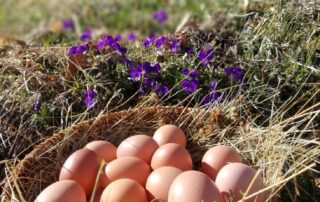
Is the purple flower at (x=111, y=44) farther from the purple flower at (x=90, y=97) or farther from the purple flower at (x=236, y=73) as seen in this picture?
the purple flower at (x=236, y=73)

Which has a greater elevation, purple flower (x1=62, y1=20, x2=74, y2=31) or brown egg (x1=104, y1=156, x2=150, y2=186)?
brown egg (x1=104, y1=156, x2=150, y2=186)

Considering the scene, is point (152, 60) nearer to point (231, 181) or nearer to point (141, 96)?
point (141, 96)

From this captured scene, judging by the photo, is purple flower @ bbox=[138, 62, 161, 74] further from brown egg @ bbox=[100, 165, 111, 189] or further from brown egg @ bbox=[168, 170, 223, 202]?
brown egg @ bbox=[168, 170, 223, 202]

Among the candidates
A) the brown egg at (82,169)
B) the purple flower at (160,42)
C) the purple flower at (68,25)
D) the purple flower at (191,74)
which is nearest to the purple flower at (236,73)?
the purple flower at (191,74)

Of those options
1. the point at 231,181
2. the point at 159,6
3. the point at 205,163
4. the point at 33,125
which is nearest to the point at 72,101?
the point at 33,125

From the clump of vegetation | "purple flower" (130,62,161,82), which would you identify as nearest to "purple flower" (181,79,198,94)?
the clump of vegetation
